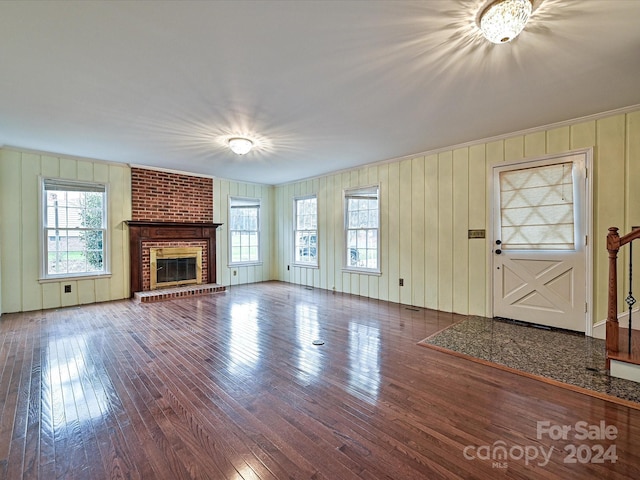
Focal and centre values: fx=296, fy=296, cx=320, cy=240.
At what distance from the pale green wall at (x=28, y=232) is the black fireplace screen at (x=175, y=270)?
99 cm

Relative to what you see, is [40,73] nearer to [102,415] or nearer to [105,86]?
[105,86]

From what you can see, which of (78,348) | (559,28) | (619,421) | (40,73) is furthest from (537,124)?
(78,348)

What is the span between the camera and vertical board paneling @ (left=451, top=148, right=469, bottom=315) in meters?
4.54

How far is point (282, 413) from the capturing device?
6.84 ft

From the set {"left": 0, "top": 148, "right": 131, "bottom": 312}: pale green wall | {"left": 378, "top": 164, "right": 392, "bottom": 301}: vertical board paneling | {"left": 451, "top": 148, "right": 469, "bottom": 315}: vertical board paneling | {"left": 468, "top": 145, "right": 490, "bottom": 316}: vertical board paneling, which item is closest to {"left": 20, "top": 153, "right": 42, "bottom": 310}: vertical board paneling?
{"left": 0, "top": 148, "right": 131, "bottom": 312}: pale green wall

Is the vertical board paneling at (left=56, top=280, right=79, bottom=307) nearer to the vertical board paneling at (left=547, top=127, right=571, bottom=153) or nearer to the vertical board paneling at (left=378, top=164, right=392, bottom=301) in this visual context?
the vertical board paneling at (left=378, top=164, right=392, bottom=301)

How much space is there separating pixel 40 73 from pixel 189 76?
1209 mm

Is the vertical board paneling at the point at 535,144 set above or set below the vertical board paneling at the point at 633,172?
above

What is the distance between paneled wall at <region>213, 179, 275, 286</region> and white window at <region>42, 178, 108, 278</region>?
2220 mm

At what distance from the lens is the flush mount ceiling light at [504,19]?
1791mm

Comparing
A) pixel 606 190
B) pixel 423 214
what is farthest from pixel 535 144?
pixel 423 214

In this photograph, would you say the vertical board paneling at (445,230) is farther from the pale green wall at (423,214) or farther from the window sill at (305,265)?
the window sill at (305,265)

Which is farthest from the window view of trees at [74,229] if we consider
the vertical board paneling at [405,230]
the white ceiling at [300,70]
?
the vertical board paneling at [405,230]

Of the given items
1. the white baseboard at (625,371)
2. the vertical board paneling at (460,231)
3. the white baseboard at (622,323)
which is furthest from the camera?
the vertical board paneling at (460,231)
